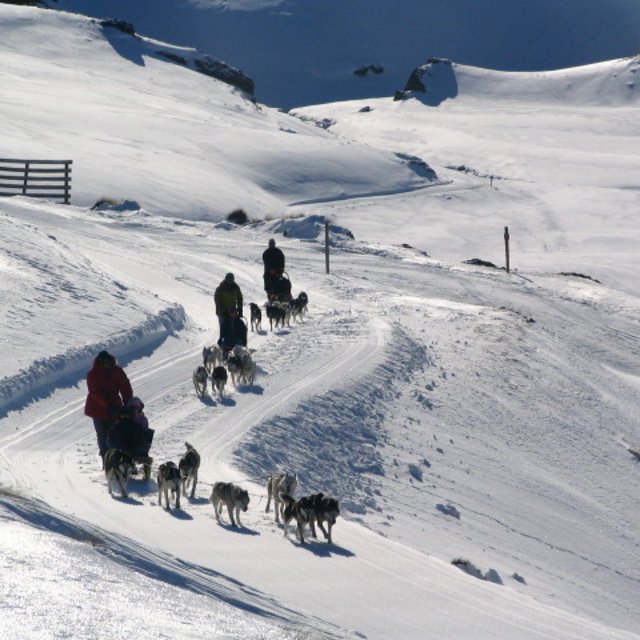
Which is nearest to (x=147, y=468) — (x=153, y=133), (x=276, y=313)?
(x=276, y=313)

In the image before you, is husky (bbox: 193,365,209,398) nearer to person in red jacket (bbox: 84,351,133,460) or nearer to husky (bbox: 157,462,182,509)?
person in red jacket (bbox: 84,351,133,460)

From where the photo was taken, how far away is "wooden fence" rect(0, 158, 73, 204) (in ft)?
114

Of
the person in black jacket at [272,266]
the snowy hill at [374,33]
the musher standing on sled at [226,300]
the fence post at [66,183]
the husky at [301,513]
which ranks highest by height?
the snowy hill at [374,33]

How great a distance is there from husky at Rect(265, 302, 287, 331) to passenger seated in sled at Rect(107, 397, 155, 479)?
8877 mm

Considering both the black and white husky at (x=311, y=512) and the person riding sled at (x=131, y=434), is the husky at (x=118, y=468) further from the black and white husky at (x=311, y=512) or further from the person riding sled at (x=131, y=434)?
the black and white husky at (x=311, y=512)

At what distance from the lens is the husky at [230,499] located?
36.4 feet

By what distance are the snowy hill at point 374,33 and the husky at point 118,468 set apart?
9724cm

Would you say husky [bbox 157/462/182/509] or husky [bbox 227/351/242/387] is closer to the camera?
husky [bbox 157/462/182/509]

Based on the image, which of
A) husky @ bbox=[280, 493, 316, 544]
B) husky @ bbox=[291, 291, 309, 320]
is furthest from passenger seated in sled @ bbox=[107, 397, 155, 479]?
husky @ bbox=[291, 291, 309, 320]

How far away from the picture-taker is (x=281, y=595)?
9.30m

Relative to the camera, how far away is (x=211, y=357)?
1750cm

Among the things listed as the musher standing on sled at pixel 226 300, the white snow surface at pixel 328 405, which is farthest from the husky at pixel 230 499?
the musher standing on sled at pixel 226 300

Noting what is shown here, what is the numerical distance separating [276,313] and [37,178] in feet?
54.9

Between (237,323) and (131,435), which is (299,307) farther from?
(131,435)
